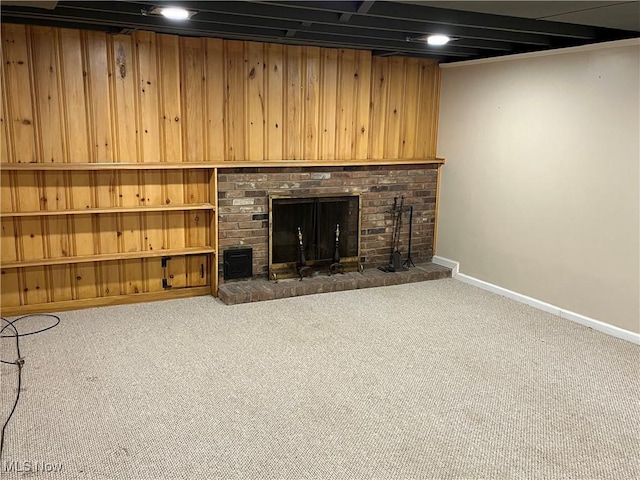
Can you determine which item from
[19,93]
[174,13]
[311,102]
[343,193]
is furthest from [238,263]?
[174,13]

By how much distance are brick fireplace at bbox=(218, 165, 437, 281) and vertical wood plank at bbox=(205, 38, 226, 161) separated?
0.23m

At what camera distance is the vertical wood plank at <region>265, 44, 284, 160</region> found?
5207mm

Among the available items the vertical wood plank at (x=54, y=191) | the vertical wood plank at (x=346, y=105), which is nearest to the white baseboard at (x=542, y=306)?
the vertical wood plank at (x=346, y=105)

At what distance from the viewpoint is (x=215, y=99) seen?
16.6ft

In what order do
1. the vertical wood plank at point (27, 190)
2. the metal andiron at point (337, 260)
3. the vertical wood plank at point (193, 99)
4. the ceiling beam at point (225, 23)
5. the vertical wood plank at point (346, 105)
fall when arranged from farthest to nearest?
the metal andiron at point (337, 260)
the vertical wood plank at point (346, 105)
the vertical wood plank at point (193, 99)
the vertical wood plank at point (27, 190)
the ceiling beam at point (225, 23)

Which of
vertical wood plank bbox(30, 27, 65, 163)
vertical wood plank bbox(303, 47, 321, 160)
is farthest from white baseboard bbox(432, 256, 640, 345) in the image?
vertical wood plank bbox(30, 27, 65, 163)

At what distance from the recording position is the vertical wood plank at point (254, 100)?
512cm

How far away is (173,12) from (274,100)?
70.2 inches

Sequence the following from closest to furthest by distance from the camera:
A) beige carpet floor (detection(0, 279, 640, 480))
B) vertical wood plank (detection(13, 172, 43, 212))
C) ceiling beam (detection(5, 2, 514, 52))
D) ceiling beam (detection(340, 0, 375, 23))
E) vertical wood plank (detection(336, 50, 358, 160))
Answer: beige carpet floor (detection(0, 279, 640, 480))
ceiling beam (detection(340, 0, 375, 23))
ceiling beam (detection(5, 2, 514, 52))
vertical wood plank (detection(13, 172, 43, 212))
vertical wood plank (detection(336, 50, 358, 160))

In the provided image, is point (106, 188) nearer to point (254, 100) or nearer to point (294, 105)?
point (254, 100)

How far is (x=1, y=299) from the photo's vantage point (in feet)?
15.2

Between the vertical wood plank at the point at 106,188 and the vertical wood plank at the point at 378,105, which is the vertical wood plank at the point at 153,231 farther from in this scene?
the vertical wood plank at the point at 378,105

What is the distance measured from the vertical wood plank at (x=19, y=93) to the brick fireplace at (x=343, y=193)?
1.54 metres

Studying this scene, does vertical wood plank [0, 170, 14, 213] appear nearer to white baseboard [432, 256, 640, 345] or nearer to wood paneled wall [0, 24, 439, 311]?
wood paneled wall [0, 24, 439, 311]
